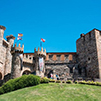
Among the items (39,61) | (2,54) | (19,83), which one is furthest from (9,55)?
(19,83)

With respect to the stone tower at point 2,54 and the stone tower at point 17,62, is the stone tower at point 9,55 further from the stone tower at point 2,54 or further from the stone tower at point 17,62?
the stone tower at point 17,62

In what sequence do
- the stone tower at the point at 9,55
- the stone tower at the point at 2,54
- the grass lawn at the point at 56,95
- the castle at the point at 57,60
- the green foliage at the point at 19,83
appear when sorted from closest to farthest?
1. the grass lawn at the point at 56,95
2. the green foliage at the point at 19,83
3. the castle at the point at 57,60
4. the stone tower at the point at 2,54
5. the stone tower at the point at 9,55

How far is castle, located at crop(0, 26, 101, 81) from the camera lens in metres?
34.3

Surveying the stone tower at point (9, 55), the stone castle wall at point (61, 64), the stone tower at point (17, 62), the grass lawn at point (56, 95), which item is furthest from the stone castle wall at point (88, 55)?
the stone tower at point (9, 55)

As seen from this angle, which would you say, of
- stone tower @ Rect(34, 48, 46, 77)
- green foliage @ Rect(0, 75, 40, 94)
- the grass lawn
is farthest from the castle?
the grass lawn

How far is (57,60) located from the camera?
4397 centimetres

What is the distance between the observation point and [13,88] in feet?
80.7

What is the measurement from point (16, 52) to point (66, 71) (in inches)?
565

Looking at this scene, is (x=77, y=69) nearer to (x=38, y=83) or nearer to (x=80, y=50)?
(x=80, y=50)

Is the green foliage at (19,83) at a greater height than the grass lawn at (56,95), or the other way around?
the green foliage at (19,83)

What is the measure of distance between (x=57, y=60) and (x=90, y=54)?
8.95m

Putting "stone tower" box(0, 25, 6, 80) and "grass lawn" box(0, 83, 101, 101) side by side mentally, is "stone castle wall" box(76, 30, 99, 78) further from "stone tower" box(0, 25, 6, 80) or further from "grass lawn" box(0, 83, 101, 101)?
"stone tower" box(0, 25, 6, 80)

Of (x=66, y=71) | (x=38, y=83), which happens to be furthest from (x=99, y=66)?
(x=38, y=83)

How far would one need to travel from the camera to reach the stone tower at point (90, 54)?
121 ft
